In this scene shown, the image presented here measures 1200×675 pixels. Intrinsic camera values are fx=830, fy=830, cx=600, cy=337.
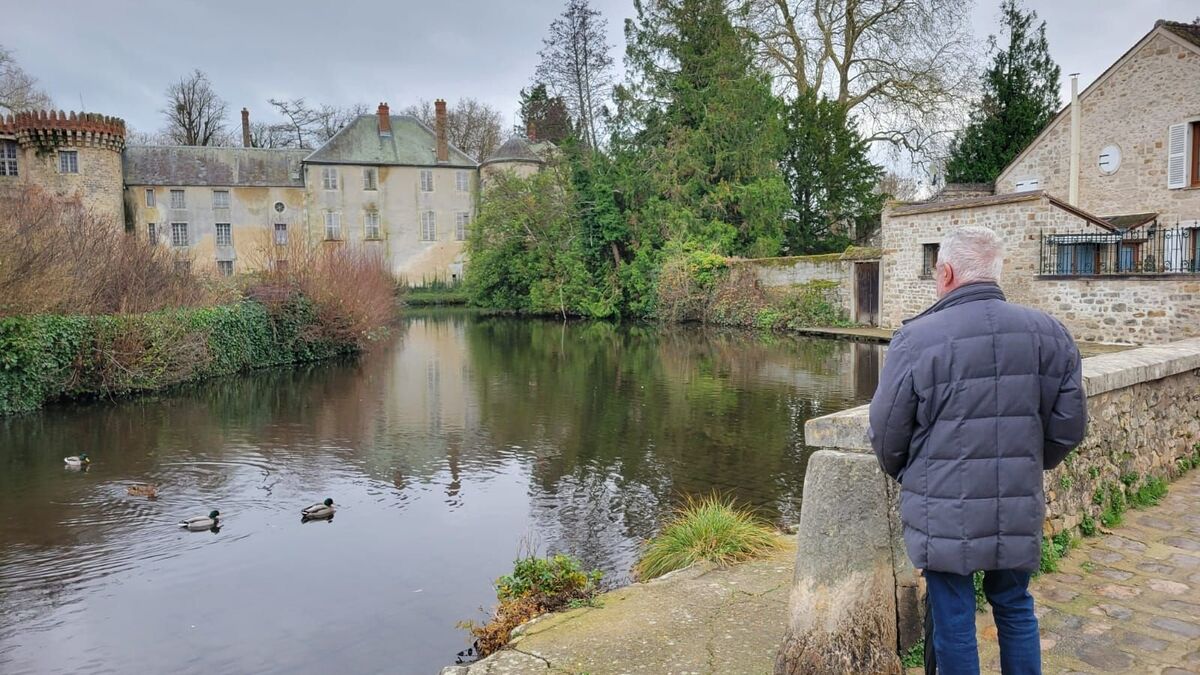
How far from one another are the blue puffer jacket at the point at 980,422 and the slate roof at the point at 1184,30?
2184 centimetres

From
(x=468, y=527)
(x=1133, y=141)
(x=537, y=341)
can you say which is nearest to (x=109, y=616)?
(x=468, y=527)

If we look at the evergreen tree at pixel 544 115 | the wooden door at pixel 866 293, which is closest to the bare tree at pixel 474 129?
the evergreen tree at pixel 544 115

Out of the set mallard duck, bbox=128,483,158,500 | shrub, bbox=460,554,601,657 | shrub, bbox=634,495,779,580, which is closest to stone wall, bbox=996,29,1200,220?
shrub, bbox=634,495,779,580

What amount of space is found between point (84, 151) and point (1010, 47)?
1562 inches

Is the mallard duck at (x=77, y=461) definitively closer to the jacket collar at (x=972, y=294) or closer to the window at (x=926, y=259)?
the jacket collar at (x=972, y=294)

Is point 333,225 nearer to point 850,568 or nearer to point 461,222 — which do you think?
point 461,222

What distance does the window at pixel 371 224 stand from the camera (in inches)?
1821

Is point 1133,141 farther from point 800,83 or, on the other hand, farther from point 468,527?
point 468,527

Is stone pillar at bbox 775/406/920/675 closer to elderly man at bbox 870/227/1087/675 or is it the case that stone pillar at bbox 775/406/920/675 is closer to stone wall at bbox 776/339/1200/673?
stone wall at bbox 776/339/1200/673

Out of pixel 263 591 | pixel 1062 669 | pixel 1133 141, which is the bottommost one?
pixel 263 591

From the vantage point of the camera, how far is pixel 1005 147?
27000 mm

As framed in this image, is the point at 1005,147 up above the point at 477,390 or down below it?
above

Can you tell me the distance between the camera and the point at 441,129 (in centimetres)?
4641

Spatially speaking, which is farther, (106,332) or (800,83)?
(800,83)
